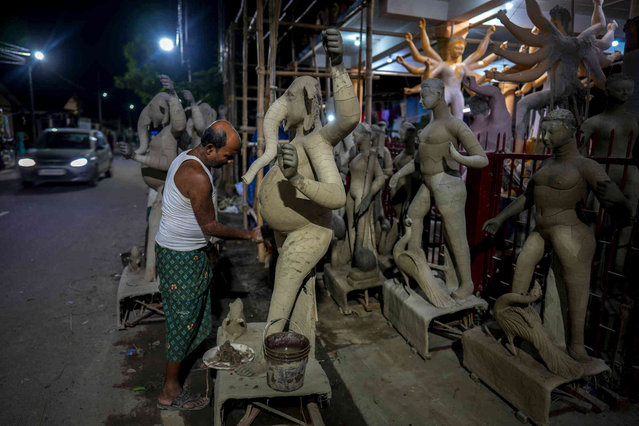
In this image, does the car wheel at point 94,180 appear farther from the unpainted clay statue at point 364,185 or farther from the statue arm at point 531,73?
the statue arm at point 531,73

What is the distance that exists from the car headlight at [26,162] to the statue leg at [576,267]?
46.1 feet

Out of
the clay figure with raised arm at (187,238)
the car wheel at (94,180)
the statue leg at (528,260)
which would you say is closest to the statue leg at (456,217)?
the statue leg at (528,260)


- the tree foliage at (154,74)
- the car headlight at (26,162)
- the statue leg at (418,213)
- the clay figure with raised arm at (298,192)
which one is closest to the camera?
the clay figure with raised arm at (298,192)

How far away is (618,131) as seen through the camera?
12.3 feet

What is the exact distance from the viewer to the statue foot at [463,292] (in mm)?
3986

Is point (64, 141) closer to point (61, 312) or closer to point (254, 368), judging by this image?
point (61, 312)

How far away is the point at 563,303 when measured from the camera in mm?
3061

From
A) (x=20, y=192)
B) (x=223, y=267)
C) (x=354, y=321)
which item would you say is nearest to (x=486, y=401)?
(x=354, y=321)

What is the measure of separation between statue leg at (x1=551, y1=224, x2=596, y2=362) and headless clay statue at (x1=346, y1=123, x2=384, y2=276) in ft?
6.96

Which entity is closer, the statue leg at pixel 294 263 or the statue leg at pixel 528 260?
the statue leg at pixel 294 263

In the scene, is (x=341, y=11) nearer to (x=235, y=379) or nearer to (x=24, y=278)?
(x=24, y=278)

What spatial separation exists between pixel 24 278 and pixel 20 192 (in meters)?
7.98

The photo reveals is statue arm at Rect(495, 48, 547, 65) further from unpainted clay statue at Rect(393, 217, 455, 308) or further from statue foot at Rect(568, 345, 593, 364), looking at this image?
statue foot at Rect(568, 345, 593, 364)

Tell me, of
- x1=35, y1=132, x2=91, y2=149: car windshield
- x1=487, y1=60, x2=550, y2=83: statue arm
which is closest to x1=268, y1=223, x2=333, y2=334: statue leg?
x1=487, y1=60, x2=550, y2=83: statue arm
